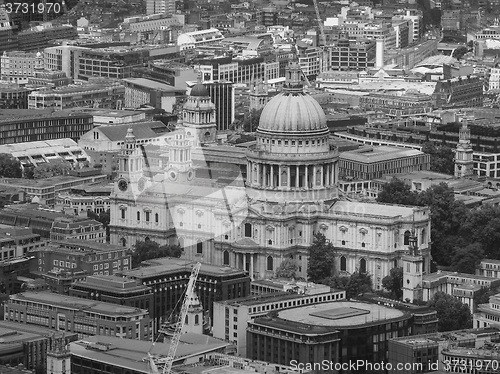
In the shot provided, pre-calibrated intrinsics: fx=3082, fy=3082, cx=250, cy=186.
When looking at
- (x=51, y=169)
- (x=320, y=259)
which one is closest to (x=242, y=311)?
(x=320, y=259)

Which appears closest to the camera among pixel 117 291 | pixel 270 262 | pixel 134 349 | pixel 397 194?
pixel 134 349

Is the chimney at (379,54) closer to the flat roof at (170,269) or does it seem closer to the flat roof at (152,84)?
the flat roof at (152,84)

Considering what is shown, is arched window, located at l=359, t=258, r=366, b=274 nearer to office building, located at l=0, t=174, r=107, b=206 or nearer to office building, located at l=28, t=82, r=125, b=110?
office building, located at l=0, t=174, r=107, b=206

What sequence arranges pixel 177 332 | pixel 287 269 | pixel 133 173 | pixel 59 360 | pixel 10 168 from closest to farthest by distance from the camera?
1. pixel 59 360
2. pixel 177 332
3. pixel 287 269
4. pixel 133 173
5. pixel 10 168

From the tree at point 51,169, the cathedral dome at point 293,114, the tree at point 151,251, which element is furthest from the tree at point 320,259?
the tree at point 51,169

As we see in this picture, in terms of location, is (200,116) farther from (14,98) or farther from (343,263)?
(14,98)

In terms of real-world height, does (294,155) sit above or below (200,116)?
above

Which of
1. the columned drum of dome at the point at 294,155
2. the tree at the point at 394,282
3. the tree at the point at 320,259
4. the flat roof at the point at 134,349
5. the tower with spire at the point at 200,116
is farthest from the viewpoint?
the tower with spire at the point at 200,116
